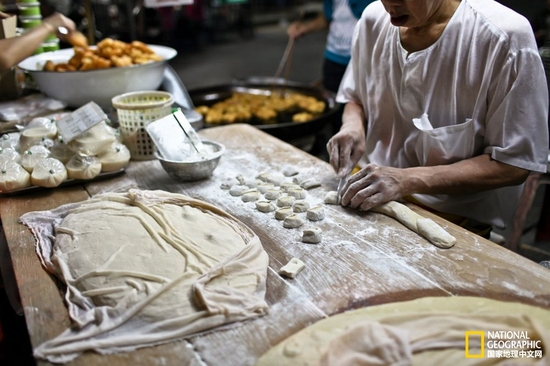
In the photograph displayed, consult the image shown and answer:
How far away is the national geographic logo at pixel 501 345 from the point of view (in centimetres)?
109

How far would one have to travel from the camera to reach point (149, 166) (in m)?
2.33

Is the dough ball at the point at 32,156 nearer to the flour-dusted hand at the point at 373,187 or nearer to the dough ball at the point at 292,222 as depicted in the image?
the dough ball at the point at 292,222

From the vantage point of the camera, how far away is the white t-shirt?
1798mm

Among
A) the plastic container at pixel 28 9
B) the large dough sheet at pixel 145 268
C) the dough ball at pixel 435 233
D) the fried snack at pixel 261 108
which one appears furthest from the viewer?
the fried snack at pixel 261 108

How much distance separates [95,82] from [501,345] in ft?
7.71

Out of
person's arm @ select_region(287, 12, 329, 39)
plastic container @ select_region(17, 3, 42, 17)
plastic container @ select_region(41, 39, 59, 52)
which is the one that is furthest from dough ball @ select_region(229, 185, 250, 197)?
person's arm @ select_region(287, 12, 329, 39)

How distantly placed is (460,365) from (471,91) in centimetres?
125

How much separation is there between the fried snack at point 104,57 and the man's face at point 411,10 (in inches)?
59.9

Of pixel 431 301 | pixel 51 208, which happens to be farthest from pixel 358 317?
pixel 51 208

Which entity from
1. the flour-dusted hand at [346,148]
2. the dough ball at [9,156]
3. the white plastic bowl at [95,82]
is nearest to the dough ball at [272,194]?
the flour-dusted hand at [346,148]

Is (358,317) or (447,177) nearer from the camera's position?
(358,317)

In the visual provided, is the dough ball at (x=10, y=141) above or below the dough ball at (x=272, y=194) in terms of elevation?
above

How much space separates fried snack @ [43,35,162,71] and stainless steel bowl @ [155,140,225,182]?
2.64 feet

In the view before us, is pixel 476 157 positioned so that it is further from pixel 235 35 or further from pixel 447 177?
pixel 235 35
